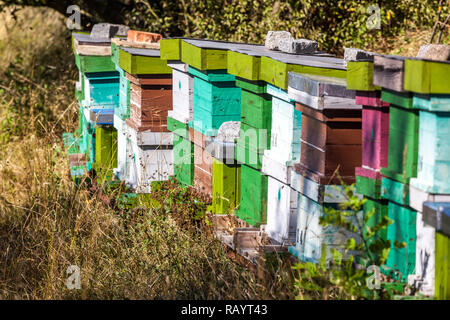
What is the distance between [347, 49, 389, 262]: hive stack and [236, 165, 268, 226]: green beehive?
0.99 metres

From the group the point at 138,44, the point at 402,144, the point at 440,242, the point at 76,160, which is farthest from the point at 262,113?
the point at 76,160

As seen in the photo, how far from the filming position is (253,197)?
4172mm

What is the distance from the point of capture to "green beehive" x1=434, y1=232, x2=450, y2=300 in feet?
9.00

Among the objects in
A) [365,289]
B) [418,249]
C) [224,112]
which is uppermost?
[224,112]

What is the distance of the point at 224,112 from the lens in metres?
4.48

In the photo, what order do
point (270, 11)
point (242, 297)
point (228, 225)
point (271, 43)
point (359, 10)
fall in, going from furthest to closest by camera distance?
point (270, 11) < point (359, 10) < point (271, 43) < point (228, 225) < point (242, 297)

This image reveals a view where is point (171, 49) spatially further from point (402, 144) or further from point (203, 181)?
point (402, 144)

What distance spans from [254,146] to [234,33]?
5133 millimetres

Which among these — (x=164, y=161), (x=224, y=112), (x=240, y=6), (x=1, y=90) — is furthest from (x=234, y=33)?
(x=224, y=112)

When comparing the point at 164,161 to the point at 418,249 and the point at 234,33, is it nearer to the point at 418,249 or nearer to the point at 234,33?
the point at 418,249

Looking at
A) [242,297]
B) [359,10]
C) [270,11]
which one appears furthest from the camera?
[270,11]

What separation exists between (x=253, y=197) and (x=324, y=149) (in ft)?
3.04

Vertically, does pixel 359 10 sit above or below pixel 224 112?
above

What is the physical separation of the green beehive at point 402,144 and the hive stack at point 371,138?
6 centimetres
